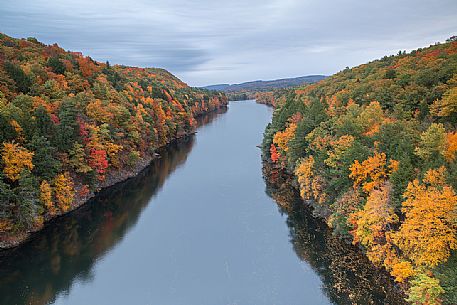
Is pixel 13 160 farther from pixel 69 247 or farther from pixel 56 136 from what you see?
pixel 69 247

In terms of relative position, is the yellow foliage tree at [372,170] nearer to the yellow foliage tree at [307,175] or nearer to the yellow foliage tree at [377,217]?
the yellow foliage tree at [377,217]

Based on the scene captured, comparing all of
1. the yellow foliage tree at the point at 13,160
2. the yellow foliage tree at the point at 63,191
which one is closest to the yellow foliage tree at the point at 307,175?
the yellow foliage tree at the point at 63,191

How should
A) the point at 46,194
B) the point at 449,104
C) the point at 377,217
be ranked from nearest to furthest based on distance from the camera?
the point at 377,217, the point at 449,104, the point at 46,194

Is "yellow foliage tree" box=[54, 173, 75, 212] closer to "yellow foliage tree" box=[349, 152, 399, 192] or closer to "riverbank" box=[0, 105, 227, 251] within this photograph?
"riverbank" box=[0, 105, 227, 251]

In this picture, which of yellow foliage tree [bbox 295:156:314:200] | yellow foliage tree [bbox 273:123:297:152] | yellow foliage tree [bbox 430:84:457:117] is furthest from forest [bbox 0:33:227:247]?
yellow foliage tree [bbox 430:84:457:117]

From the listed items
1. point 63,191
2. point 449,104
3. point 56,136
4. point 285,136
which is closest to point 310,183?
point 285,136

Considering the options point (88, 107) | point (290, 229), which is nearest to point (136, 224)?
point (290, 229)

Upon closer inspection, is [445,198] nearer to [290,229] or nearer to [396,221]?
[396,221]
